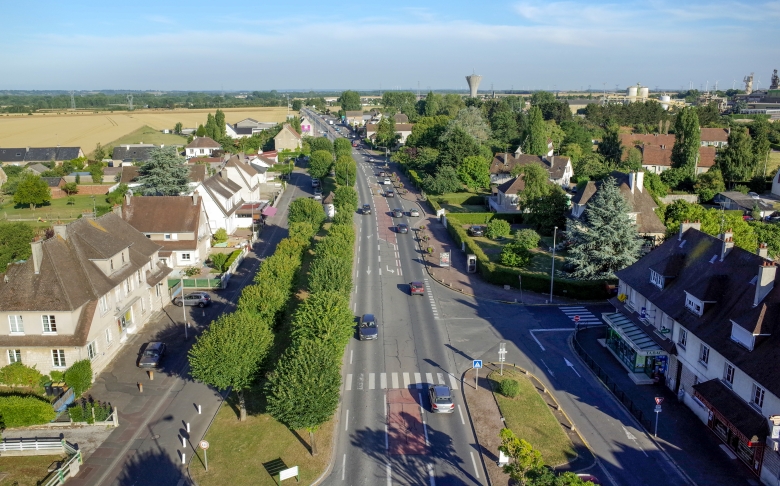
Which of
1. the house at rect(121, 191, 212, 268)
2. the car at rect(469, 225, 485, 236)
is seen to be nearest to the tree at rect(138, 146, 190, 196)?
the house at rect(121, 191, 212, 268)

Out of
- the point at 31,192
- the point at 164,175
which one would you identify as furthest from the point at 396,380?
the point at 31,192

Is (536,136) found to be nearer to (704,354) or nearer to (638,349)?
(638,349)

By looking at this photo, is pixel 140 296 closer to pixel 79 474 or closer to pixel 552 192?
pixel 79 474

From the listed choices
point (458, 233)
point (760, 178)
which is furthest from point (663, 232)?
point (760, 178)

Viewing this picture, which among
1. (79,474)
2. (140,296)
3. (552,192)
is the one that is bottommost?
(79,474)

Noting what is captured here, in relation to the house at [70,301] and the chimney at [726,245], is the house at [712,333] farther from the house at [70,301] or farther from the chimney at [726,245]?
the house at [70,301]

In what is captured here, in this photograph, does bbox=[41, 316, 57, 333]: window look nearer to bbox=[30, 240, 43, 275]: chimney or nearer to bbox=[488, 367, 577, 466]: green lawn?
bbox=[30, 240, 43, 275]: chimney
